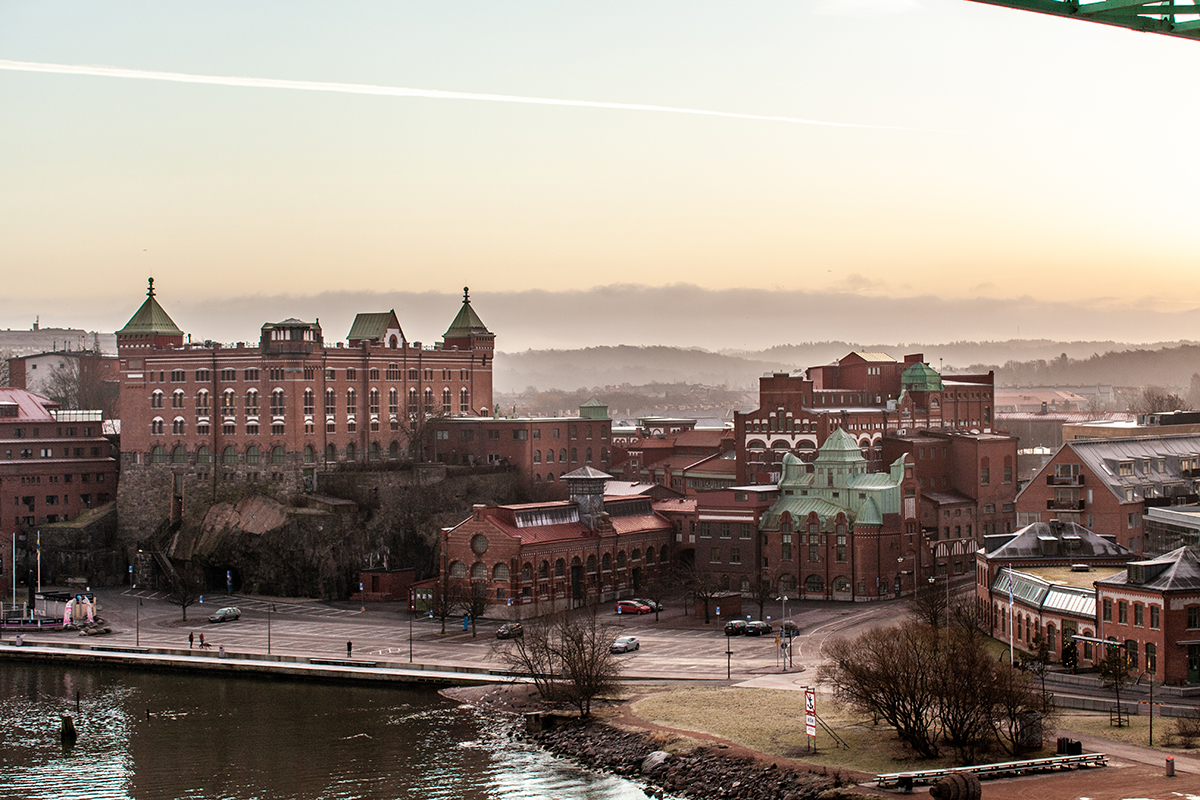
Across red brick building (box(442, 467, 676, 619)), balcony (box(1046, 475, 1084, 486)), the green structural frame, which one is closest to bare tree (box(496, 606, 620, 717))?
red brick building (box(442, 467, 676, 619))

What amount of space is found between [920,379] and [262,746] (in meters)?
87.7

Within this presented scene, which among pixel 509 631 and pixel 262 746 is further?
pixel 509 631

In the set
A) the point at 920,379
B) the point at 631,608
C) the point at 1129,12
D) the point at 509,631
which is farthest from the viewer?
the point at 920,379

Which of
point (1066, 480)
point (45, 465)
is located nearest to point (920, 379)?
point (1066, 480)

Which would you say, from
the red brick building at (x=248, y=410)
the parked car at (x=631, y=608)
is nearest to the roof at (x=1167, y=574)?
the parked car at (x=631, y=608)

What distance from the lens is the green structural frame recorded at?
26125 mm

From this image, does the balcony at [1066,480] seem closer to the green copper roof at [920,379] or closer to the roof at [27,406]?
the green copper roof at [920,379]

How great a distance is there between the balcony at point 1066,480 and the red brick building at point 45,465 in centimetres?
9196

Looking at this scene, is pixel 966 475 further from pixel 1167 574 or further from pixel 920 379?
pixel 1167 574

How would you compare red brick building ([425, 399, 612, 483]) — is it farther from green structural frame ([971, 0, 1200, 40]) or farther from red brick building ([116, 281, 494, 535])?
green structural frame ([971, 0, 1200, 40])

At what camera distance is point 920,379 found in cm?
14625

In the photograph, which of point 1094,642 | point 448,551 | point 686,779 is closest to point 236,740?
point 686,779

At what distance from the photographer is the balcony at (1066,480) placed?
368 ft

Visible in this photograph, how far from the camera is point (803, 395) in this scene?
139875 millimetres
